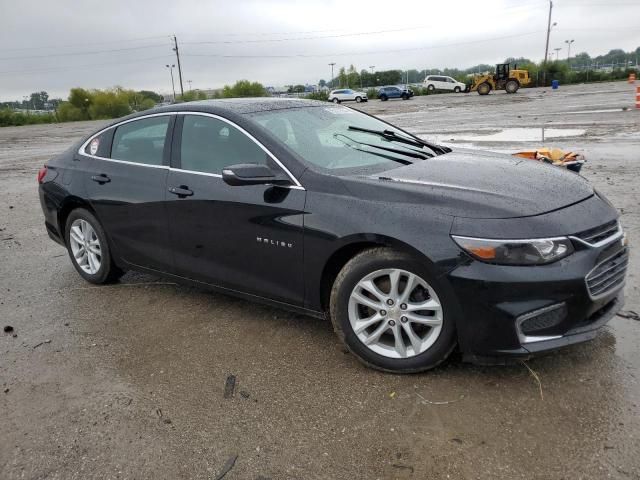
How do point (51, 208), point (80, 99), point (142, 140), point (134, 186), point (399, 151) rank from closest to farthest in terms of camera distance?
point (399, 151) → point (134, 186) → point (142, 140) → point (51, 208) → point (80, 99)

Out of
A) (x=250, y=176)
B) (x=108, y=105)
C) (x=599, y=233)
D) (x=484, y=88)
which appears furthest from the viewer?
(x=108, y=105)

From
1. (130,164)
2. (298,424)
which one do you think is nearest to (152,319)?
(130,164)

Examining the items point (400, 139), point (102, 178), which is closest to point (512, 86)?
point (400, 139)

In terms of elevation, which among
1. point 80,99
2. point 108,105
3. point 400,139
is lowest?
point 108,105

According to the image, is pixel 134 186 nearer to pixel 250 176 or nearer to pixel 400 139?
pixel 250 176

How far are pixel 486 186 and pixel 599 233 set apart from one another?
0.64 metres

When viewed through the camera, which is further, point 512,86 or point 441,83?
point 441,83

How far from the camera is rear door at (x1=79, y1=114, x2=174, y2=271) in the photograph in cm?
420

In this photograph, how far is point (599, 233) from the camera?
2973 mm

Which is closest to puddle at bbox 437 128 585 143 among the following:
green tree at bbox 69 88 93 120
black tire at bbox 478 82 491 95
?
black tire at bbox 478 82 491 95

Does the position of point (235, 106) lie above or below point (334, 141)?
above

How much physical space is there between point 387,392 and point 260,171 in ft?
4.92

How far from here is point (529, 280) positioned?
2.73 m

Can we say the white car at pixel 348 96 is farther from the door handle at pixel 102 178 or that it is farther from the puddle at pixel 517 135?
the door handle at pixel 102 178
